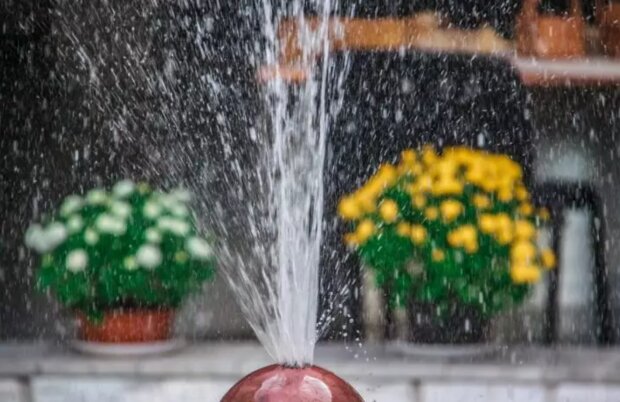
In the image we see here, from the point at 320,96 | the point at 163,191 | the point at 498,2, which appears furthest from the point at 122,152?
the point at 498,2

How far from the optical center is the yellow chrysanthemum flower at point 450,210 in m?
3.25

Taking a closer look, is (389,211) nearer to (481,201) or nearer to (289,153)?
(481,201)

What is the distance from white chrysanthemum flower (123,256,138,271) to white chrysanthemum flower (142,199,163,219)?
0.14 m

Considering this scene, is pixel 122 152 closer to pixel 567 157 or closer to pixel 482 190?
pixel 482 190

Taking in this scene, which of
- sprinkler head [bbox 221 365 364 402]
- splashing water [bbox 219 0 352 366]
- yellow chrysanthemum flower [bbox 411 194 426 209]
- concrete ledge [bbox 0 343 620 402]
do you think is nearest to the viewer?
sprinkler head [bbox 221 365 364 402]

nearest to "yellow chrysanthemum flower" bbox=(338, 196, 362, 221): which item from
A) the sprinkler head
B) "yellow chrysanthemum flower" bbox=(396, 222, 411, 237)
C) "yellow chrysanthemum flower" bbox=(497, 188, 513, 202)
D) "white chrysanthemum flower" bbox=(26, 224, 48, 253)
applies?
"yellow chrysanthemum flower" bbox=(396, 222, 411, 237)

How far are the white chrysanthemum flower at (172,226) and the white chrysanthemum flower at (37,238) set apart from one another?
1.01ft

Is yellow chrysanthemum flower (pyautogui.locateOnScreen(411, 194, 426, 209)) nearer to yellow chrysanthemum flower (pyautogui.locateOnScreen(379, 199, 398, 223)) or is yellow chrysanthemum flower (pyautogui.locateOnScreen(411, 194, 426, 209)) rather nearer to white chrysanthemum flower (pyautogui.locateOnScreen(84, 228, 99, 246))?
yellow chrysanthemum flower (pyautogui.locateOnScreen(379, 199, 398, 223))

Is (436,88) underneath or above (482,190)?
above

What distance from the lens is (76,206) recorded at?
3.38 meters

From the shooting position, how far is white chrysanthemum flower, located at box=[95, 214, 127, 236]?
3277 mm

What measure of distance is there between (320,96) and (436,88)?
0.34 m

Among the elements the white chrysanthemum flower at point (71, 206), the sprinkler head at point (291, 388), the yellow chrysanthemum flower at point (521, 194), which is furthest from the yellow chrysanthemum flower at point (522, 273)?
the sprinkler head at point (291, 388)

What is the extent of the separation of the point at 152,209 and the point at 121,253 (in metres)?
0.16
